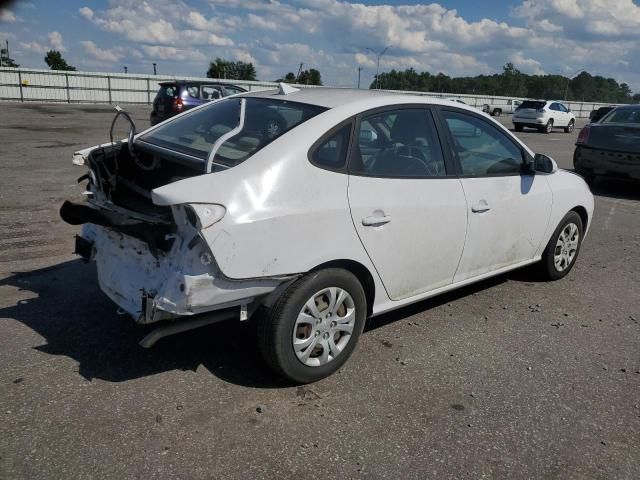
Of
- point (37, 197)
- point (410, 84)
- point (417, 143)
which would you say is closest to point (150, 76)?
point (37, 197)

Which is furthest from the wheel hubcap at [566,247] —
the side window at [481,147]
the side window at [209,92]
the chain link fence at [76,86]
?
the chain link fence at [76,86]

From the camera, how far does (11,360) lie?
345 centimetres

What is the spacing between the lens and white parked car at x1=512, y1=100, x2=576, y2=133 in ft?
91.8

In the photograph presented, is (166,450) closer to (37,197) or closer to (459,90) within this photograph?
(37,197)

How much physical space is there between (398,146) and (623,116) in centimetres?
874

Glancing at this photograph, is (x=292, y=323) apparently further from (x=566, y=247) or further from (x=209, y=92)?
(x=209, y=92)

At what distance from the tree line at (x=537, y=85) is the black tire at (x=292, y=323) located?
7315cm

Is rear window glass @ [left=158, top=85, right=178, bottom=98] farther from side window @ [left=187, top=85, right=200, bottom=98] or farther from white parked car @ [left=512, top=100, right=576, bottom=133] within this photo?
white parked car @ [left=512, top=100, right=576, bottom=133]

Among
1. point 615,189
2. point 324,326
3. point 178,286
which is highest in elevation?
point 178,286

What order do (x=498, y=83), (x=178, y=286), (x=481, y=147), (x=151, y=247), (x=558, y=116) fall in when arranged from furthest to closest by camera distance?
(x=498, y=83) → (x=558, y=116) → (x=481, y=147) → (x=151, y=247) → (x=178, y=286)

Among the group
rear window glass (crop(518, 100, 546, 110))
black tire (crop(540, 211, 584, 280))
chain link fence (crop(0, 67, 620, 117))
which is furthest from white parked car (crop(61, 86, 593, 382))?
chain link fence (crop(0, 67, 620, 117))

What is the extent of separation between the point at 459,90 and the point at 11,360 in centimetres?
6670

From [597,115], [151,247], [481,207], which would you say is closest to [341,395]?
[151,247]

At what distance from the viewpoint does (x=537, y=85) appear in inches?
3607
